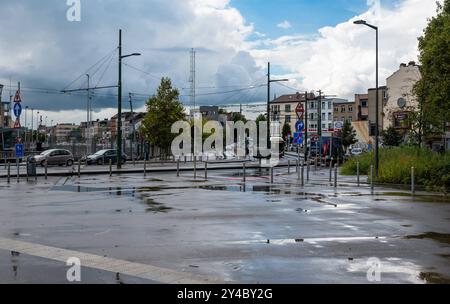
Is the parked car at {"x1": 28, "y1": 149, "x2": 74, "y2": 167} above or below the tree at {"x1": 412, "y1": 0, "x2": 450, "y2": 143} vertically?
below

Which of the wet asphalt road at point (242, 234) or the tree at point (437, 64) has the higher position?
the tree at point (437, 64)

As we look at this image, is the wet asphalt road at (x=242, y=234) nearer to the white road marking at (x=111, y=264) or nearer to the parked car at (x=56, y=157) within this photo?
the white road marking at (x=111, y=264)

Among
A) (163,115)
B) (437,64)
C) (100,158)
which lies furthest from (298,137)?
(163,115)

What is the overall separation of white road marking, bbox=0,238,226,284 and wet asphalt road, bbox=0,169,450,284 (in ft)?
0.61

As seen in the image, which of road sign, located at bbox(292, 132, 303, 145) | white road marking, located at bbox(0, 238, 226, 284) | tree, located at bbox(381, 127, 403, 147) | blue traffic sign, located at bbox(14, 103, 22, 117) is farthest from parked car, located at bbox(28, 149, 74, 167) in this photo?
tree, located at bbox(381, 127, 403, 147)

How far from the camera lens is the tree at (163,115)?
60.8 m

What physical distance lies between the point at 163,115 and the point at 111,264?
53169 millimetres

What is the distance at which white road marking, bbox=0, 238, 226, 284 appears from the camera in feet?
23.8

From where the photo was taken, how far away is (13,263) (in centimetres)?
817

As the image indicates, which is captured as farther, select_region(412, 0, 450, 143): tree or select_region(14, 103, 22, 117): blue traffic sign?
select_region(14, 103, 22, 117): blue traffic sign

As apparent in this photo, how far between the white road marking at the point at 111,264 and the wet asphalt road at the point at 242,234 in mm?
187

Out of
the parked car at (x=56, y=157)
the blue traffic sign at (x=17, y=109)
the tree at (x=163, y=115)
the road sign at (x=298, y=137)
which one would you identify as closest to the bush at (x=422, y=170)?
the road sign at (x=298, y=137)

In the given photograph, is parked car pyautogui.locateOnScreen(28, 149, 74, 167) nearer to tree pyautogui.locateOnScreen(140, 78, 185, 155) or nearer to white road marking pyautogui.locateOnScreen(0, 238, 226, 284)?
tree pyautogui.locateOnScreen(140, 78, 185, 155)

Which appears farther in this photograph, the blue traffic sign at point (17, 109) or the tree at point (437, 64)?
the blue traffic sign at point (17, 109)
